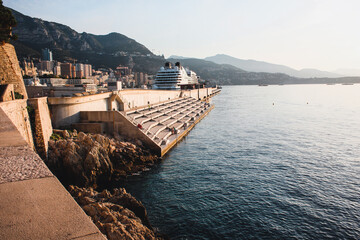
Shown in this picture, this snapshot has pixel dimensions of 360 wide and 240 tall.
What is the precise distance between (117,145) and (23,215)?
20.0 metres

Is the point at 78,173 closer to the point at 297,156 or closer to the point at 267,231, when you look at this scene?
the point at 267,231

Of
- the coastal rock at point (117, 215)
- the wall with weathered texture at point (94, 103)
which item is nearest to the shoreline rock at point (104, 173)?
the coastal rock at point (117, 215)

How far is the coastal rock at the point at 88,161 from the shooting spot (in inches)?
742

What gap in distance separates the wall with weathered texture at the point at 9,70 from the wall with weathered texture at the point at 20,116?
4.53 metres

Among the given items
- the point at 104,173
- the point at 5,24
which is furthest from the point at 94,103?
the point at 104,173

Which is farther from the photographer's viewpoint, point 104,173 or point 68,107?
point 68,107

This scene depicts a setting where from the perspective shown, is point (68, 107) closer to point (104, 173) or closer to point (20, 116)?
point (20, 116)

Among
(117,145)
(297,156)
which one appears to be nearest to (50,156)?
(117,145)

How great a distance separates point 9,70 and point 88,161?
11.2 m

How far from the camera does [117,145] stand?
2484 cm

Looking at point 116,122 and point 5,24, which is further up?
point 5,24

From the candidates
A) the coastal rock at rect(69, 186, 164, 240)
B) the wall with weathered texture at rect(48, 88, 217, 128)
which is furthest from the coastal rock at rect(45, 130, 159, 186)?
the coastal rock at rect(69, 186, 164, 240)

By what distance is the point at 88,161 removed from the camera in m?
19.5

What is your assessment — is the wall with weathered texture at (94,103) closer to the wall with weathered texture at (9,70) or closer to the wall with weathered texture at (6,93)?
the wall with weathered texture at (9,70)
